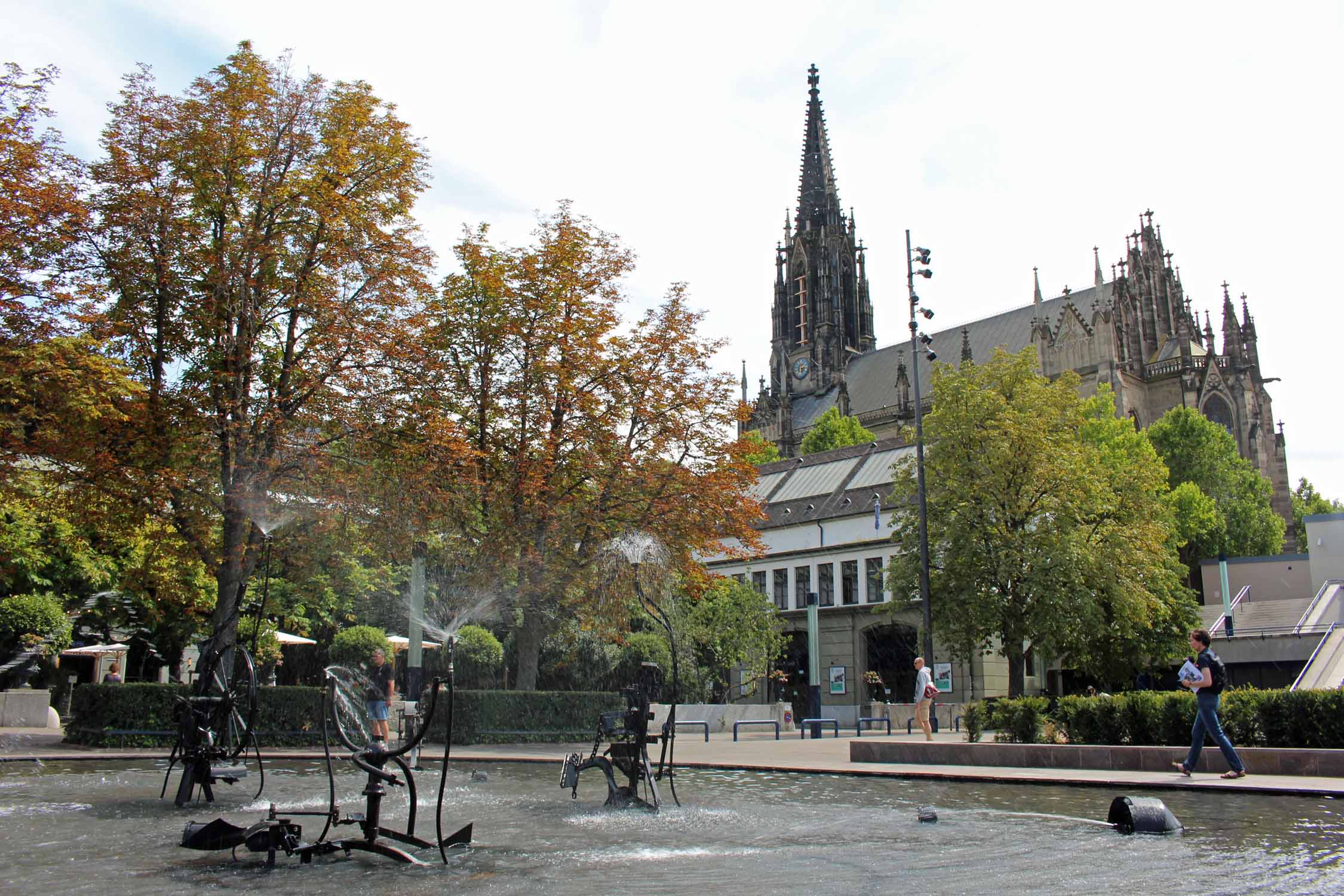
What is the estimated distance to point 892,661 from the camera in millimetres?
46906

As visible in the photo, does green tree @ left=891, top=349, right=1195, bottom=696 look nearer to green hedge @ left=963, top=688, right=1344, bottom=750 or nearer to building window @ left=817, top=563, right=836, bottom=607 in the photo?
green hedge @ left=963, top=688, right=1344, bottom=750

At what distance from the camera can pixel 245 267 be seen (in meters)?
22.2

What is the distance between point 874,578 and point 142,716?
3057 centimetres

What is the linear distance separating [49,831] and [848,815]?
7.61 metres

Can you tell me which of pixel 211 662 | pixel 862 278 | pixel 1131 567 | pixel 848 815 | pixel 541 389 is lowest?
pixel 848 815

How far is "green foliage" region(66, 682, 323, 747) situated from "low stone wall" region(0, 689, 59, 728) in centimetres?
603

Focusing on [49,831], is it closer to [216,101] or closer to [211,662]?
[211,662]

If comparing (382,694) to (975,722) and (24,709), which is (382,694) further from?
(24,709)

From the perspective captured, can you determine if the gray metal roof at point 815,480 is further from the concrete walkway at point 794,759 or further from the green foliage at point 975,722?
the green foliage at point 975,722

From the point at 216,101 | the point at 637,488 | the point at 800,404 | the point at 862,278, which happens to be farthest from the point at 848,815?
the point at 862,278

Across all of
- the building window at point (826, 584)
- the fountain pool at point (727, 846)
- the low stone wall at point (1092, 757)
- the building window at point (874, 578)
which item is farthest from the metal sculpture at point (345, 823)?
the building window at point (826, 584)

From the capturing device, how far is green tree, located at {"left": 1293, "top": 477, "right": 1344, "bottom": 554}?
3285 inches

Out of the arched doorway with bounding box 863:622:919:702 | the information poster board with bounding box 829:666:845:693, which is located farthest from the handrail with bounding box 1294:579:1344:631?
the information poster board with bounding box 829:666:845:693

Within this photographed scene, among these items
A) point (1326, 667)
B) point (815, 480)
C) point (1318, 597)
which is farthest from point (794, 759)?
point (815, 480)
